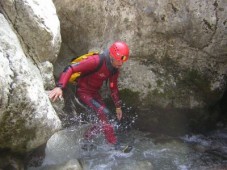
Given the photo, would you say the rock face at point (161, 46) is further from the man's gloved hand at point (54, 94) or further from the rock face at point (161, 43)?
the man's gloved hand at point (54, 94)

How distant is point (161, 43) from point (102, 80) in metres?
1.73

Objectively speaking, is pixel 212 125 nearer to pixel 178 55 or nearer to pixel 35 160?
pixel 178 55

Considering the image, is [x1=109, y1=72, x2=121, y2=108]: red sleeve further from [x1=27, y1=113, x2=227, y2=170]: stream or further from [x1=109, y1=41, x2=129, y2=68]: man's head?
[x1=27, y1=113, x2=227, y2=170]: stream

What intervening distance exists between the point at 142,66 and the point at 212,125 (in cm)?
251

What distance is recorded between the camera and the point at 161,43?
8.30 meters

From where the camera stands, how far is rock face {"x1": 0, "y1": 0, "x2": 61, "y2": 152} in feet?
16.6

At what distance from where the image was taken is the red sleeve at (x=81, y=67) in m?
6.84

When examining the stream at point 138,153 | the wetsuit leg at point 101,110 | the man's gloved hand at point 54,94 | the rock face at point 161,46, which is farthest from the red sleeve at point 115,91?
the man's gloved hand at point 54,94

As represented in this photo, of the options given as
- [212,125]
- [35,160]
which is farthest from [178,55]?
[35,160]

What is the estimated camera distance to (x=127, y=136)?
8.70 metres

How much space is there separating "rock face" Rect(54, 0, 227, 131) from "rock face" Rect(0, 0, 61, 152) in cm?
163

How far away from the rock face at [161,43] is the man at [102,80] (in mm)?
771

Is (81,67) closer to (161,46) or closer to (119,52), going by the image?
(119,52)

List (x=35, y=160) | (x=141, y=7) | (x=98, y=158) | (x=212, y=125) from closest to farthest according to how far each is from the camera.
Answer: (x=35, y=160) → (x=98, y=158) → (x=141, y=7) → (x=212, y=125)
